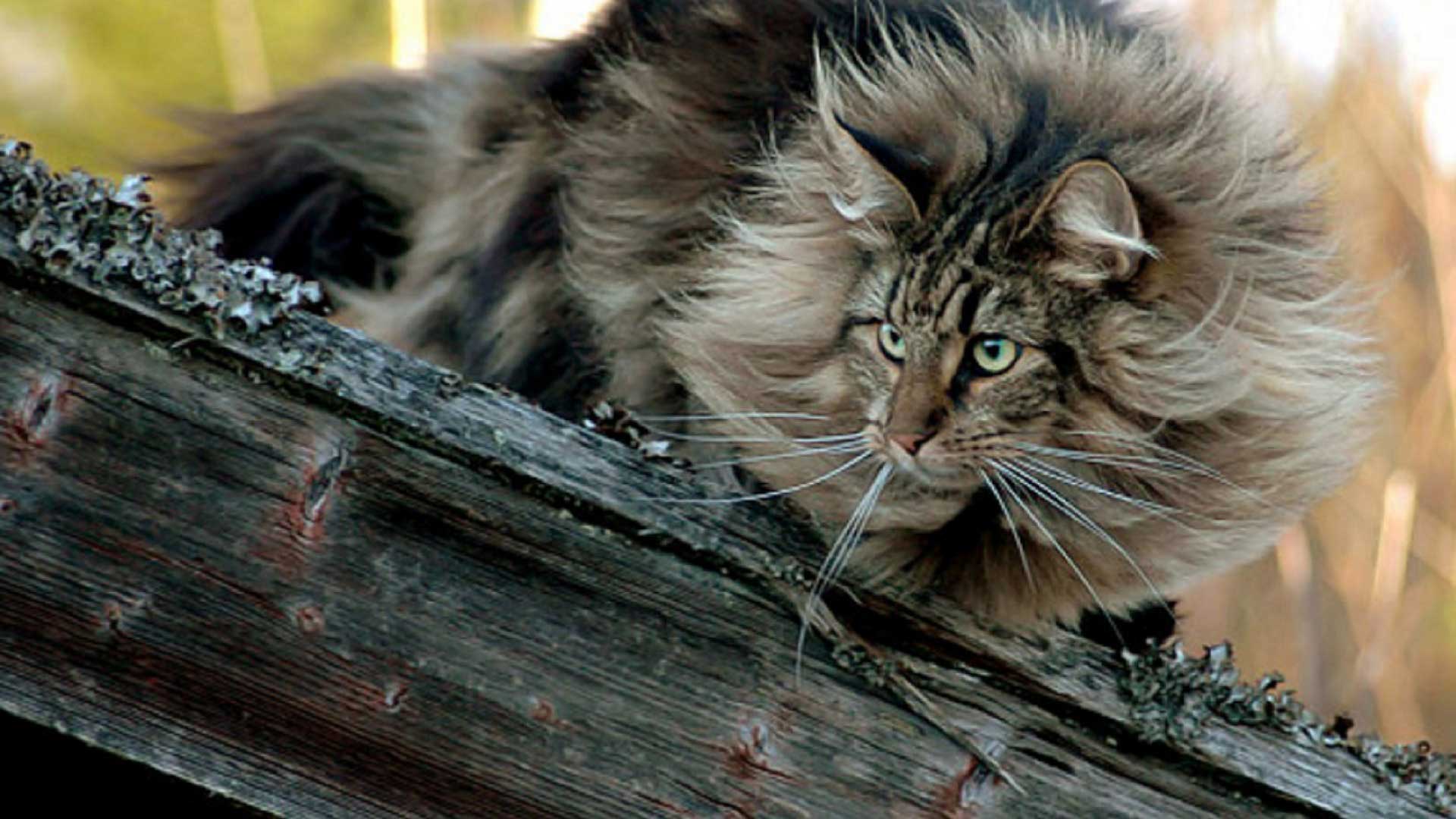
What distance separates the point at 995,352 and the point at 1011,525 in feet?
0.63

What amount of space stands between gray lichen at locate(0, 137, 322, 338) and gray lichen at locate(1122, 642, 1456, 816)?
0.84 m

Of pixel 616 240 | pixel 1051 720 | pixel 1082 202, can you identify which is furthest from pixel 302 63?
pixel 1051 720

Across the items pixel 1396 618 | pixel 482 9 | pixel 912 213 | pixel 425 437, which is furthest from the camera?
pixel 482 9

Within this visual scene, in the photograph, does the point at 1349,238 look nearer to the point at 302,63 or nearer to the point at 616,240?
the point at 616,240

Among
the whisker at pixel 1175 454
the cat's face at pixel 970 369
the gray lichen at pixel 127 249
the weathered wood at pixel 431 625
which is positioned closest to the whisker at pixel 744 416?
the cat's face at pixel 970 369

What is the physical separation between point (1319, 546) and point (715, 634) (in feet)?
12.1

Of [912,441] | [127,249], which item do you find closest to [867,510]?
[912,441]

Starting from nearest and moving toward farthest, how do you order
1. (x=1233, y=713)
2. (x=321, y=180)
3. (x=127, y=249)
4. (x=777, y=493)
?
(x=127, y=249)
(x=1233, y=713)
(x=777, y=493)
(x=321, y=180)

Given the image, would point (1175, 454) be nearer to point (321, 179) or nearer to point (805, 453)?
point (805, 453)

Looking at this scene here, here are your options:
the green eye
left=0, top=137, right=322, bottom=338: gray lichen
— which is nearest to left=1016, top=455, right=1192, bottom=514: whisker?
the green eye

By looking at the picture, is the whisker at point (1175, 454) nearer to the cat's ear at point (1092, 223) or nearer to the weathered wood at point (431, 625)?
the cat's ear at point (1092, 223)

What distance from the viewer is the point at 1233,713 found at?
1.46 metres

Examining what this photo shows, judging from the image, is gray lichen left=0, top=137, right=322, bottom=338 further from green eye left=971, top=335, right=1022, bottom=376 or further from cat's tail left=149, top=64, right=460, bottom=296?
cat's tail left=149, top=64, right=460, bottom=296

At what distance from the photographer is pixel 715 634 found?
4.47 ft
